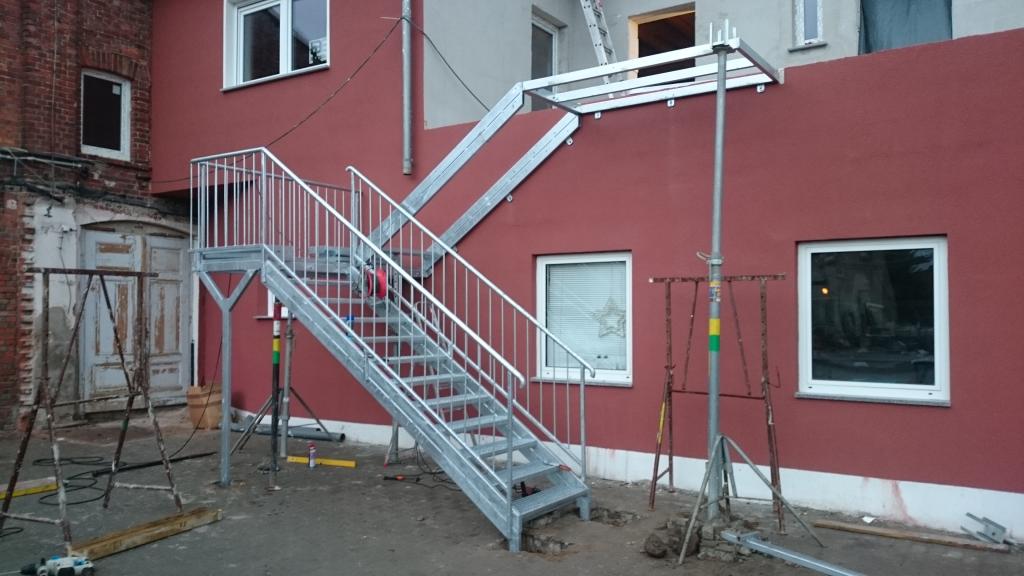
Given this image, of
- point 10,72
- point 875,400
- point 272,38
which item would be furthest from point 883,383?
point 10,72

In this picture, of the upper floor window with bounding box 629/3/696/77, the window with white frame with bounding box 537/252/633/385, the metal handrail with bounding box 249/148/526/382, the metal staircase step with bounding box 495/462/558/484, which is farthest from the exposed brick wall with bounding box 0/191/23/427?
the upper floor window with bounding box 629/3/696/77

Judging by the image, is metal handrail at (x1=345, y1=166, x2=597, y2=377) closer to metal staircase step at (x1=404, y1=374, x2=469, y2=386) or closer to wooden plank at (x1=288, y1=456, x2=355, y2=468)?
metal staircase step at (x1=404, y1=374, x2=469, y2=386)

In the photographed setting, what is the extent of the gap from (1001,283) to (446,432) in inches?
164

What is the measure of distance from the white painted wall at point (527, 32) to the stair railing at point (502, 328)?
1.43 m

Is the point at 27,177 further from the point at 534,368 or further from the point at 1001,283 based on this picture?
the point at 1001,283

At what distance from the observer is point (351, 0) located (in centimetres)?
932

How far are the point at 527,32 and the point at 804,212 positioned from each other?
5497 millimetres

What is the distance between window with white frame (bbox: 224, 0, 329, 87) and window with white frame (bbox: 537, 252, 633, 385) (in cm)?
415

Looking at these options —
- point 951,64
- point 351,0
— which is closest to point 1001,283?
point 951,64

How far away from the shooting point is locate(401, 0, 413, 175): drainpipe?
338 inches

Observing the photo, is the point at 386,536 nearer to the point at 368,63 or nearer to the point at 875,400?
the point at 875,400

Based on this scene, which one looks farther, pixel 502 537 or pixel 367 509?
pixel 367 509

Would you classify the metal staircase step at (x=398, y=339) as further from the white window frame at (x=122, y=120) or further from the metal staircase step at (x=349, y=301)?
the white window frame at (x=122, y=120)

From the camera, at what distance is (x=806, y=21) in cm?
916
